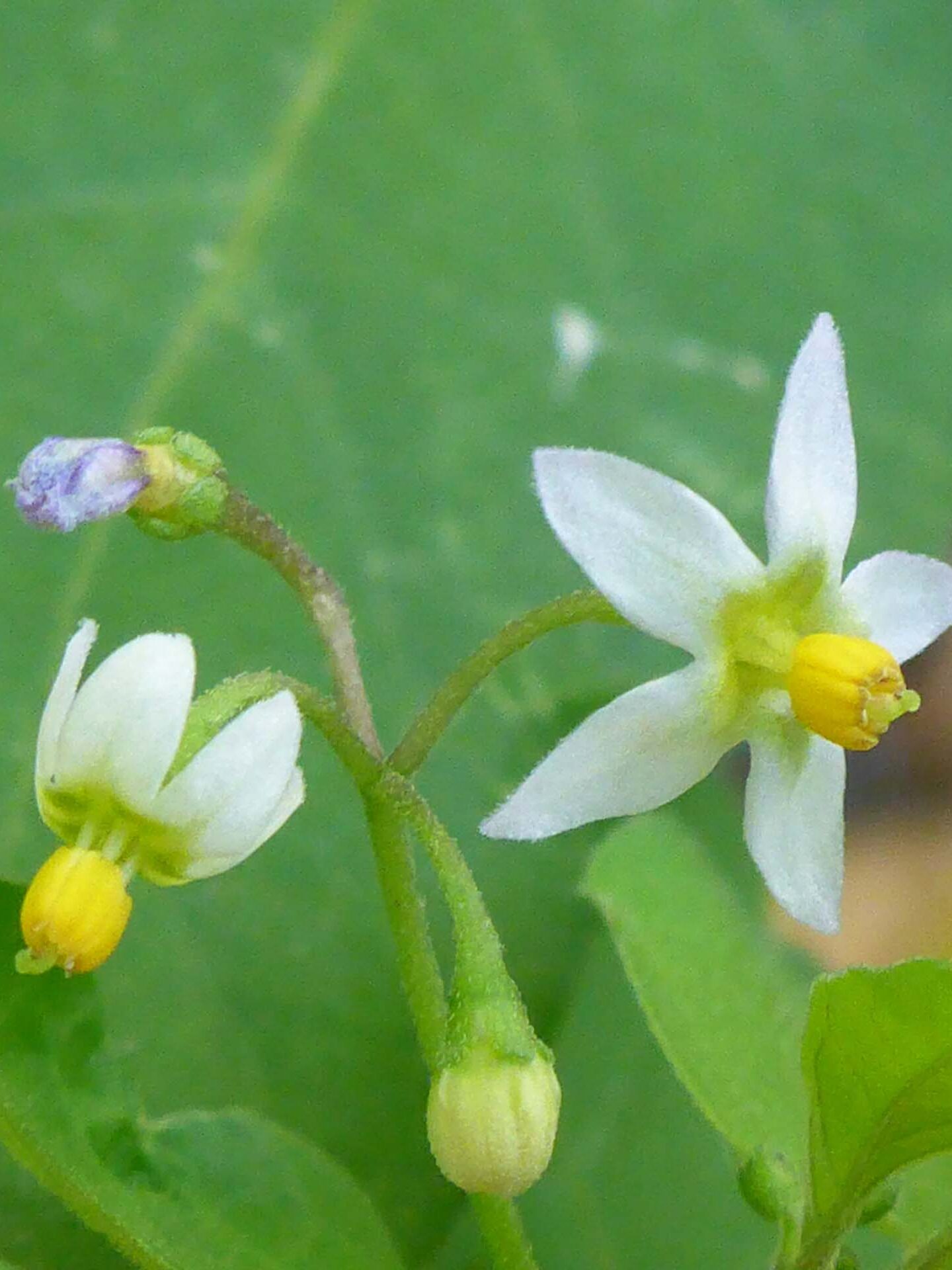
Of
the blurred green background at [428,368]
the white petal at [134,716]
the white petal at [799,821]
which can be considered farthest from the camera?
the blurred green background at [428,368]

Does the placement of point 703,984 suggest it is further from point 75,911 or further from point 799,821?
point 75,911

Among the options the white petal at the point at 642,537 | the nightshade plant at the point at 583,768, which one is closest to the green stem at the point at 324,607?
the nightshade plant at the point at 583,768

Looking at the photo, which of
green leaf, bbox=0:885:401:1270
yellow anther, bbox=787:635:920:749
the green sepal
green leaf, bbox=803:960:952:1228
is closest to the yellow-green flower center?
yellow anther, bbox=787:635:920:749

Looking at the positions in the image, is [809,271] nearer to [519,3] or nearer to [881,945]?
[519,3]

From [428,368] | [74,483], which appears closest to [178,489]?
[74,483]

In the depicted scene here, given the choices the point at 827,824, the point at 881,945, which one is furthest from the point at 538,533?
the point at 881,945

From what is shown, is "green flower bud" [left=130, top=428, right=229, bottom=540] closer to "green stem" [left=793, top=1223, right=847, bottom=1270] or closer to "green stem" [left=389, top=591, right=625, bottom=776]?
"green stem" [left=389, top=591, right=625, bottom=776]

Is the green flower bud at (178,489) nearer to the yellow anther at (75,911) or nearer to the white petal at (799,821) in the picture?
the yellow anther at (75,911)
